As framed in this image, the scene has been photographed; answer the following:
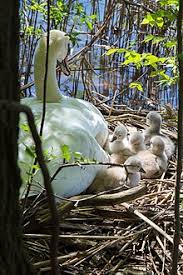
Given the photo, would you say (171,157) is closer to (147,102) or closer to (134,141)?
(134,141)

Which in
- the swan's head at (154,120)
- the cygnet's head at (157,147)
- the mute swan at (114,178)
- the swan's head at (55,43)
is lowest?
the mute swan at (114,178)

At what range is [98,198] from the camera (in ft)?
6.81

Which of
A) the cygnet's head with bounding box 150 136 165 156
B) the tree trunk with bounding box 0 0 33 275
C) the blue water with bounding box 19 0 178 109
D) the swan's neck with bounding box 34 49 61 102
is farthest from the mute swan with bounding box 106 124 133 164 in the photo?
the tree trunk with bounding box 0 0 33 275

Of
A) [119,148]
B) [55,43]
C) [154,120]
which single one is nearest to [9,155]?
[119,148]

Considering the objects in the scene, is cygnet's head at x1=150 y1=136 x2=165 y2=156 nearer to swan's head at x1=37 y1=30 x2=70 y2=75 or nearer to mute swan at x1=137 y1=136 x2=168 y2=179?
mute swan at x1=137 y1=136 x2=168 y2=179

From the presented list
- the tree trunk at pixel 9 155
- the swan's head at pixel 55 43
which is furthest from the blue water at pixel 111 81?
the tree trunk at pixel 9 155

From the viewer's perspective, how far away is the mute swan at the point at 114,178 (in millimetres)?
2455

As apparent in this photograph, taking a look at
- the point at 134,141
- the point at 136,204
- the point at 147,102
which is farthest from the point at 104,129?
the point at 147,102

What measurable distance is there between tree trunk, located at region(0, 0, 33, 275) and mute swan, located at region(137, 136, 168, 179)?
186 centimetres

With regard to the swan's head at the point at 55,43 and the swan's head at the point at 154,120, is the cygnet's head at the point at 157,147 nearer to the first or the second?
the swan's head at the point at 154,120

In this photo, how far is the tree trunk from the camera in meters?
0.78

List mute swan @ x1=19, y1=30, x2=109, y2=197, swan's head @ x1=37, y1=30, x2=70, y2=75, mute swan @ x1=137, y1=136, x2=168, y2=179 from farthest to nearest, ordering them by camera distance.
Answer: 1. swan's head @ x1=37, y1=30, x2=70, y2=75
2. mute swan @ x1=137, y1=136, x2=168, y2=179
3. mute swan @ x1=19, y1=30, x2=109, y2=197

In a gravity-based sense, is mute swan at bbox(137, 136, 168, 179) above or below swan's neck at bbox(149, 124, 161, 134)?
below

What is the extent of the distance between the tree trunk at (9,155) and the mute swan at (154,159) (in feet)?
6.09
